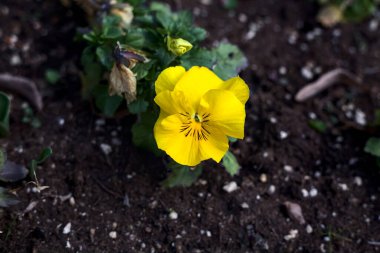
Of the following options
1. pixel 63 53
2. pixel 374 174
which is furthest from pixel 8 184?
pixel 374 174

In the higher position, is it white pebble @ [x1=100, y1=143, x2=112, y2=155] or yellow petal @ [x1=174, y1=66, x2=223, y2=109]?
yellow petal @ [x1=174, y1=66, x2=223, y2=109]

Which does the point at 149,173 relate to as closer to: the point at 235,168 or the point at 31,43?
the point at 235,168

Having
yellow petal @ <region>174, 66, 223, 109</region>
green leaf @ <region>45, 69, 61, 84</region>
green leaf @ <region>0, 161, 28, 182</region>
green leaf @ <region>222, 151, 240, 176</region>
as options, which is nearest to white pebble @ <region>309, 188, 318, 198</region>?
green leaf @ <region>222, 151, 240, 176</region>

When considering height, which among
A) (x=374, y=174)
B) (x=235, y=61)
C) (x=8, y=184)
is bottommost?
(x=8, y=184)

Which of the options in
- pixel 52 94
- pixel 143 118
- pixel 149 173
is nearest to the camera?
pixel 143 118

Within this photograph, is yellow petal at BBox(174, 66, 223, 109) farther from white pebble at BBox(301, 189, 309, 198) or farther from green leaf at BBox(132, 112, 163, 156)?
white pebble at BBox(301, 189, 309, 198)

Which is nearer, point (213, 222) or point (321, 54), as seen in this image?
point (213, 222)

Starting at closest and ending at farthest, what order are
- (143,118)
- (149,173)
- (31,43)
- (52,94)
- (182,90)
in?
(182,90), (143,118), (149,173), (52,94), (31,43)

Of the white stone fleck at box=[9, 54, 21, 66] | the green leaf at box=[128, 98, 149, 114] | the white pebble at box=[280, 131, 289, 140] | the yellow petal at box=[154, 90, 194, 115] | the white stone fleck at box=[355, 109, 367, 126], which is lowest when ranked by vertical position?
the white stone fleck at box=[9, 54, 21, 66]
